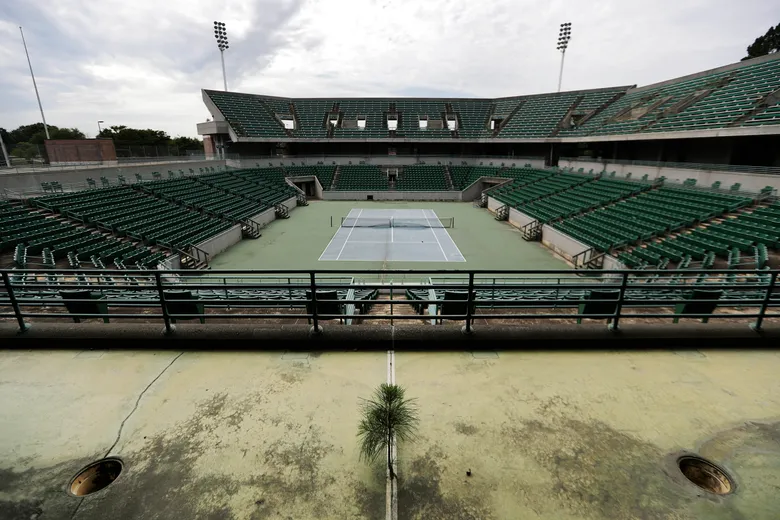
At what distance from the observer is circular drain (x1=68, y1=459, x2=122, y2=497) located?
2904mm

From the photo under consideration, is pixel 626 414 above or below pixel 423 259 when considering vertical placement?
above

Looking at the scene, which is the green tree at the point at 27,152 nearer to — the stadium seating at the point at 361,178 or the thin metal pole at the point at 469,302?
the stadium seating at the point at 361,178

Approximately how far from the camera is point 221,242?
21641mm

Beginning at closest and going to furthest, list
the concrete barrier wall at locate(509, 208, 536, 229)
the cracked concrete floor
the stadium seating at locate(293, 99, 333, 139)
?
the cracked concrete floor → the concrete barrier wall at locate(509, 208, 536, 229) → the stadium seating at locate(293, 99, 333, 139)

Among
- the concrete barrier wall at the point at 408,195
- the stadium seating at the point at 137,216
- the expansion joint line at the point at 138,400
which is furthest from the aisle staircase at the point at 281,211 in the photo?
the expansion joint line at the point at 138,400

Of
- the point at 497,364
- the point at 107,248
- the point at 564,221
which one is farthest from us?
the point at 564,221

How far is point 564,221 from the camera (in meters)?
23.3

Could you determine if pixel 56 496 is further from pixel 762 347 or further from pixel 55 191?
pixel 55 191

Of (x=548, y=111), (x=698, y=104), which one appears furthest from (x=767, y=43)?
(x=698, y=104)

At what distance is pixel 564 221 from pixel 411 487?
23717 mm

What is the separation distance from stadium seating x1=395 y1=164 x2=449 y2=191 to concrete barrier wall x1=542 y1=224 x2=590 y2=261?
21.2 m

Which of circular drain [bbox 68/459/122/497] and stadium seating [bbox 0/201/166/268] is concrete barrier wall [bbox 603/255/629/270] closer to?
circular drain [bbox 68/459/122/497]

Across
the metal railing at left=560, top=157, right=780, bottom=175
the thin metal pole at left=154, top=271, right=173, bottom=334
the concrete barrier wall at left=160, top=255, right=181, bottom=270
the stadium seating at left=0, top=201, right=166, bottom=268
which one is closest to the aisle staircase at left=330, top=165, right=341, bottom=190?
the concrete barrier wall at left=160, top=255, right=181, bottom=270

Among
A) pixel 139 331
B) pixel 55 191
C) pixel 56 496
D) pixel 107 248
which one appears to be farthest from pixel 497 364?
pixel 55 191
